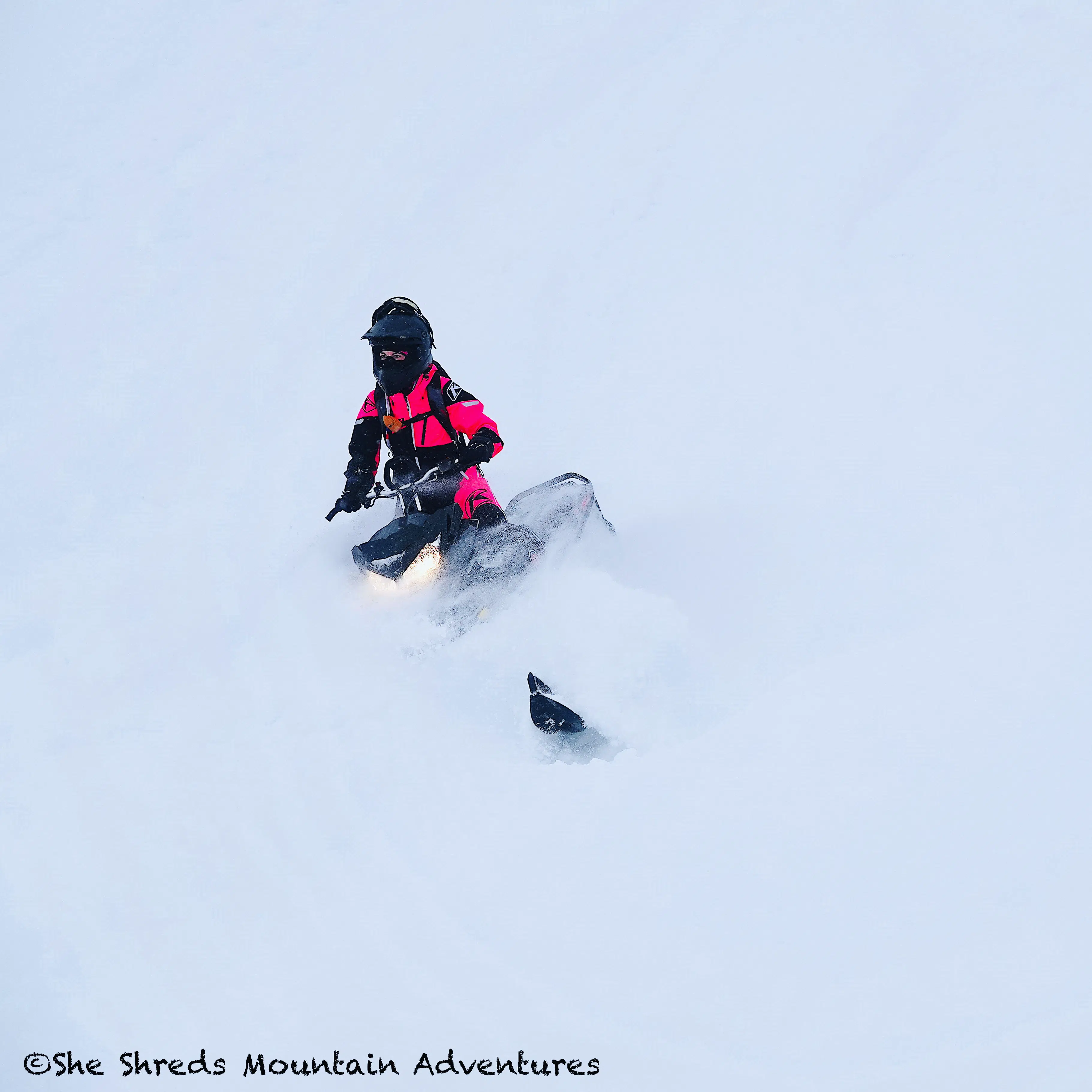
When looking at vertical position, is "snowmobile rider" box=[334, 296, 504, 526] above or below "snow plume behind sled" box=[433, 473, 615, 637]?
above

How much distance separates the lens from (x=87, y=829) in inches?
A: 165

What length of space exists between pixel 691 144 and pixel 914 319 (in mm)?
3699

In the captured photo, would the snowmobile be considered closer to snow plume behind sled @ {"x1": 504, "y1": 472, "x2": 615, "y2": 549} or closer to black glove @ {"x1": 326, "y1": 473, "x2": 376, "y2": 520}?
black glove @ {"x1": 326, "y1": 473, "x2": 376, "y2": 520}

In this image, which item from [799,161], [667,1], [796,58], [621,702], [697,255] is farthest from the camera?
[667,1]

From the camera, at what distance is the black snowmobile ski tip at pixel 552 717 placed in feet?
14.8

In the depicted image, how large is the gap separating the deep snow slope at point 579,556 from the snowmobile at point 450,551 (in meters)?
0.22

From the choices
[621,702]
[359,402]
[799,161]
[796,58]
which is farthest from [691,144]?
[621,702]

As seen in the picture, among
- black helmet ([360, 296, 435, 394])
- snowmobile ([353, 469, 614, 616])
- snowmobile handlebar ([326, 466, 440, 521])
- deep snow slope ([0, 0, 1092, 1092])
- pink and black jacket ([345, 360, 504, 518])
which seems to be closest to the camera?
deep snow slope ([0, 0, 1092, 1092])

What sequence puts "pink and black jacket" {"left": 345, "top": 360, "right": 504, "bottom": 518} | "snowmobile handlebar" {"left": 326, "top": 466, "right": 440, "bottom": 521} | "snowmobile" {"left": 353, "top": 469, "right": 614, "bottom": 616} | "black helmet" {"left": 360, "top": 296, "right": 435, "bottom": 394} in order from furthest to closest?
"snowmobile handlebar" {"left": 326, "top": 466, "right": 440, "bottom": 521}, "pink and black jacket" {"left": 345, "top": 360, "right": 504, "bottom": 518}, "snowmobile" {"left": 353, "top": 469, "right": 614, "bottom": 616}, "black helmet" {"left": 360, "top": 296, "right": 435, "bottom": 394}

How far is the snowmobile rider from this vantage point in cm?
517

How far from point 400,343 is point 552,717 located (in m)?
2.08

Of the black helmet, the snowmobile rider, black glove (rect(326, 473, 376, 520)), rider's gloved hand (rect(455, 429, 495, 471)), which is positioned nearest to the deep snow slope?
black glove (rect(326, 473, 376, 520))

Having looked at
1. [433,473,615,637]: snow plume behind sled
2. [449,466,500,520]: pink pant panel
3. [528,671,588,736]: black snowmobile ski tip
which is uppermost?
[449,466,500,520]: pink pant panel

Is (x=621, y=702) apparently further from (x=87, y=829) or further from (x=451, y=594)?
(x=87, y=829)
